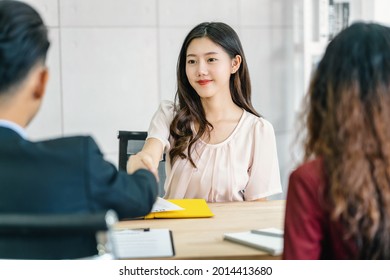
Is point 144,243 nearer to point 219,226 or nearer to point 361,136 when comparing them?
point 219,226

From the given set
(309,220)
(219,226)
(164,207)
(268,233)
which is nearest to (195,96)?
(164,207)

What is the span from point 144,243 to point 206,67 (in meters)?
1.09

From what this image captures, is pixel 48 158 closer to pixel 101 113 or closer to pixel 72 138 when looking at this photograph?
pixel 72 138

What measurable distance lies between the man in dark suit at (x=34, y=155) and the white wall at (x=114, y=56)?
2922 mm

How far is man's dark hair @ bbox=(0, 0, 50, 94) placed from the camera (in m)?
1.32

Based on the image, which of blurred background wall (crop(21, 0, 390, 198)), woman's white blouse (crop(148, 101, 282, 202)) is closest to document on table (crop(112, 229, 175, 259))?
woman's white blouse (crop(148, 101, 282, 202))

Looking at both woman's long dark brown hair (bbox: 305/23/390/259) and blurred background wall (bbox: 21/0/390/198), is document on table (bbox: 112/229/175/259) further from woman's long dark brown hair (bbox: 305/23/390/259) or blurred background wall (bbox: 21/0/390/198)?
blurred background wall (bbox: 21/0/390/198)

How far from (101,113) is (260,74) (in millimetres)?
1344

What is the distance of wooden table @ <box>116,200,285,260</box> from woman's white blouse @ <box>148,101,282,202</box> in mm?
192

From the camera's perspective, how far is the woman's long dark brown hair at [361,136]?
1335 mm

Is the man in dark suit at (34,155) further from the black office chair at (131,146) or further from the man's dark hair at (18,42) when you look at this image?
the black office chair at (131,146)

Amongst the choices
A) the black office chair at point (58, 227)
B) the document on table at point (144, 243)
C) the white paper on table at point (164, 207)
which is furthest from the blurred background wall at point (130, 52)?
the black office chair at point (58, 227)

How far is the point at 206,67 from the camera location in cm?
273
